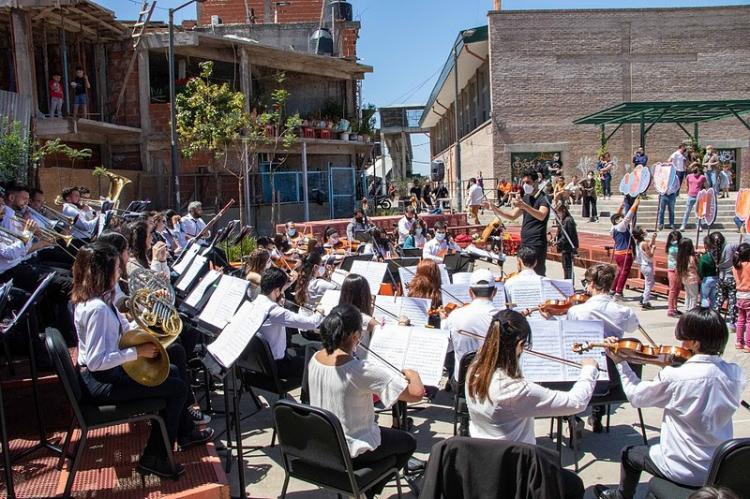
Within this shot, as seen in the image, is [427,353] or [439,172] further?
[439,172]

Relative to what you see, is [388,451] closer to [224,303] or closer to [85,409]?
[224,303]

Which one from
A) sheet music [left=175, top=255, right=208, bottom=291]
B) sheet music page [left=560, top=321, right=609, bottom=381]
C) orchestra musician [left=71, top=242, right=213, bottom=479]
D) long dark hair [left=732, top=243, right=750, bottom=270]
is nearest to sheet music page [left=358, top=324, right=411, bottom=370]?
sheet music page [left=560, top=321, right=609, bottom=381]

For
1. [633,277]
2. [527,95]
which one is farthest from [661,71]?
[633,277]

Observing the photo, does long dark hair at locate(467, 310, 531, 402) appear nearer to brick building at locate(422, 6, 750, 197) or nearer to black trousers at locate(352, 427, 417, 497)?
black trousers at locate(352, 427, 417, 497)

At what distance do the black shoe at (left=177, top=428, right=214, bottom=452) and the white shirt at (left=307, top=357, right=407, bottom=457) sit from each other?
1548 mm

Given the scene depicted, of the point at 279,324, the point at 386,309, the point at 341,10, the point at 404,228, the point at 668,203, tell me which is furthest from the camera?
the point at 341,10

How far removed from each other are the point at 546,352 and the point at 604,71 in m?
28.5

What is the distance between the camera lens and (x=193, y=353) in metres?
6.32

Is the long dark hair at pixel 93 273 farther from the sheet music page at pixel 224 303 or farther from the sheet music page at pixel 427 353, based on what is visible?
the sheet music page at pixel 427 353

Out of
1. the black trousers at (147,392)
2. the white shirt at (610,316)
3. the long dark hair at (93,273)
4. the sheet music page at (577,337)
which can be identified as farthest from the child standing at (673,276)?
the long dark hair at (93,273)

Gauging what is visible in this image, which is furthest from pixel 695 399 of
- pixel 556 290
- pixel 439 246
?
pixel 439 246

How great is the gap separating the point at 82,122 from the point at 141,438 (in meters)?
16.1

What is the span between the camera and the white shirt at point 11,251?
18.2 feet

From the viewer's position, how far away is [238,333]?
13.7ft
